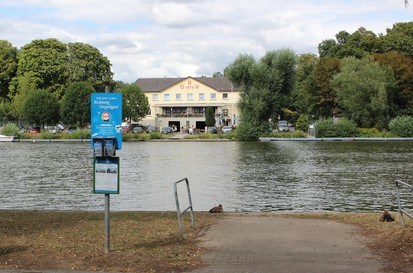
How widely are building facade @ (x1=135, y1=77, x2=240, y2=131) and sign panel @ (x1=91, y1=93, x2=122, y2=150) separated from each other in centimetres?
10012

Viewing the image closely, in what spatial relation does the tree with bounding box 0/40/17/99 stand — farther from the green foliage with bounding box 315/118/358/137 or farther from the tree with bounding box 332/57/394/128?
the tree with bounding box 332/57/394/128

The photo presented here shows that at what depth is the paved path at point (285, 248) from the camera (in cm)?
868

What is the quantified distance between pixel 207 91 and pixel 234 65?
99.7 feet

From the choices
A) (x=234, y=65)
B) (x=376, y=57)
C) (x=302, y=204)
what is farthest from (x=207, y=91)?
(x=302, y=204)

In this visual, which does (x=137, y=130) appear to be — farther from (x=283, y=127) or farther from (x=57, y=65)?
(x=283, y=127)

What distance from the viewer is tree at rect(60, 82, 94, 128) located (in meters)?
84.9

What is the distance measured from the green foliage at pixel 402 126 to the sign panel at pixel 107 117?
71.8 m

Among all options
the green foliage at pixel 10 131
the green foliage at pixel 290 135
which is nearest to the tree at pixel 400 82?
the green foliage at pixel 290 135

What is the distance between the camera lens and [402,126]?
249ft

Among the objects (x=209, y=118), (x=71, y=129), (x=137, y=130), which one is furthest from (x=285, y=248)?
(x=209, y=118)

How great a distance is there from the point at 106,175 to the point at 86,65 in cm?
9013

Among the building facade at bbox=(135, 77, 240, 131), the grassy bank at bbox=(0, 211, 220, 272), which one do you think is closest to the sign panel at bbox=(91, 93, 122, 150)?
the grassy bank at bbox=(0, 211, 220, 272)

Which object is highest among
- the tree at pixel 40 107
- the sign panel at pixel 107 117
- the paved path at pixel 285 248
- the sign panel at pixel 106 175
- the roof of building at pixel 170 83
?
the roof of building at pixel 170 83

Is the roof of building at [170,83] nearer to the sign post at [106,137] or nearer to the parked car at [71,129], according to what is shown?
the parked car at [71,129]
